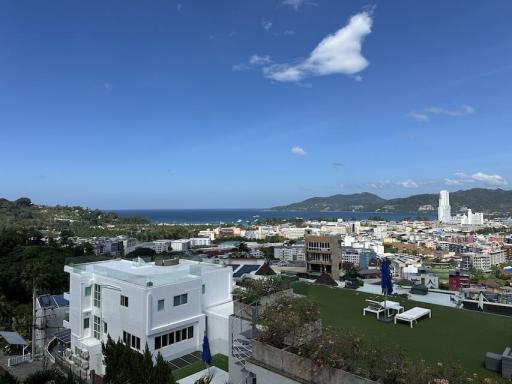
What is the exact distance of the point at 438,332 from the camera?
35.4 ft

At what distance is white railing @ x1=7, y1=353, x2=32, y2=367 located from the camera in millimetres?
17564

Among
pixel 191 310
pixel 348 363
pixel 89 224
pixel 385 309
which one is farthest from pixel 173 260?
pixel 89 224

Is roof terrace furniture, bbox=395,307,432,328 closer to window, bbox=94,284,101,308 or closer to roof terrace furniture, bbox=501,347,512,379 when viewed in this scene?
roof terrace furniture, bbox=501,347,512,379

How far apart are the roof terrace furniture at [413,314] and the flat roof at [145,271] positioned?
7.63 meters

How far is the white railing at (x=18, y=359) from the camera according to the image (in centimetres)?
1756

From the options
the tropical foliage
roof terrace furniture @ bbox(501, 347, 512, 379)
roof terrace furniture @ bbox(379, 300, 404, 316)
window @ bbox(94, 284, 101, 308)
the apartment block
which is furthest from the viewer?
the apartment block

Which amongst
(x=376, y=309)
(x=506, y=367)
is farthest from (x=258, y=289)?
(x=506, y=367)

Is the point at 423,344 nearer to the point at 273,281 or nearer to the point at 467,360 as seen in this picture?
the point at 467,360

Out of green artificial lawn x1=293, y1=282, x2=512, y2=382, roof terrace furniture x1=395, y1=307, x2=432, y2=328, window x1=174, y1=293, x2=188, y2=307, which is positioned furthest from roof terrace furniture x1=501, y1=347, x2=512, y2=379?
window x1=174, y1=293, x2=188, y2=307

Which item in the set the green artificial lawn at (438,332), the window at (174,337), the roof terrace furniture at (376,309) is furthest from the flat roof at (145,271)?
the roof terrace furniture at (376,309)

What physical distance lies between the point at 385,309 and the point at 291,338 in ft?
17.5

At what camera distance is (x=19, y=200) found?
12962 cm

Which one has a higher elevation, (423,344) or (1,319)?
(423,344)

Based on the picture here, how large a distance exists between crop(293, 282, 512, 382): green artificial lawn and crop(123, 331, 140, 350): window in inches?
231
